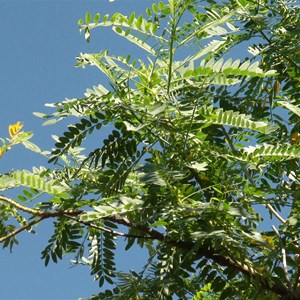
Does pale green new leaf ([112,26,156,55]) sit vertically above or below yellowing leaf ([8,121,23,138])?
above

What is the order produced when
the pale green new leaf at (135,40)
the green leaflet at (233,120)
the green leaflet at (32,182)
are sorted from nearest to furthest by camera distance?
1. the green leaflet at (32,182)
2. the green leaflet at (233,120)
3. the pale green new leaf at (135,40)

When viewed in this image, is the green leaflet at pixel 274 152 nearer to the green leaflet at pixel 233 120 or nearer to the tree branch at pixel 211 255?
the green leaflet at pixel 233 120

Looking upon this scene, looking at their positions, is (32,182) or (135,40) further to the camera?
(135,40)

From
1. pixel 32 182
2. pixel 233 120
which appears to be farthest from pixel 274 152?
pixel 32 182

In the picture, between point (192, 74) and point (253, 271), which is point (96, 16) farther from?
point (253, 271)

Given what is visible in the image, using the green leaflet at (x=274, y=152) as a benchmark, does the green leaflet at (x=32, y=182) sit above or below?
below

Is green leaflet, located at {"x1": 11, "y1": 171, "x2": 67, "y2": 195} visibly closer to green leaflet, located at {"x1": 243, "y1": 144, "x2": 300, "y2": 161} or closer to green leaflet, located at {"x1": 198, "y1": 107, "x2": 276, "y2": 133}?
green leaflet, located at {"x1": 198, "y1": 107, "x2": 276, "y2": 133}

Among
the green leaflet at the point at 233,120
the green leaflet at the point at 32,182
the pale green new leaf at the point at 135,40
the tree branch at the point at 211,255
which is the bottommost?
the tree branch at the point at 211,255

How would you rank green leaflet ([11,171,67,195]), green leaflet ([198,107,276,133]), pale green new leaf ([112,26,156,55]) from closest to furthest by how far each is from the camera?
green leaflet ([11,171,67,195]), green leaflet ([198,107,276,133]), pale green new leaf ([112,26,156,55])

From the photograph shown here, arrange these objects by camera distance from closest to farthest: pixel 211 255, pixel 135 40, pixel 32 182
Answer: pixel 32 182 < pixel 211 255 < pixel 135 40

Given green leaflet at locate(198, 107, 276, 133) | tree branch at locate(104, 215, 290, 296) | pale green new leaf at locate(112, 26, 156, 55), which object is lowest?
tree branch at locate(104, 215, 290, 296)

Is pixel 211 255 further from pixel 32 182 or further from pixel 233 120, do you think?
pixel 32 182

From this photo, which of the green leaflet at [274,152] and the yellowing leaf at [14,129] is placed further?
the green leaflet at [274,152]

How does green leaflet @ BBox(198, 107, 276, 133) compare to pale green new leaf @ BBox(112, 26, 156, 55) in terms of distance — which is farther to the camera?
pale green new leaf @ BBox(112, 26, 156, 55)
